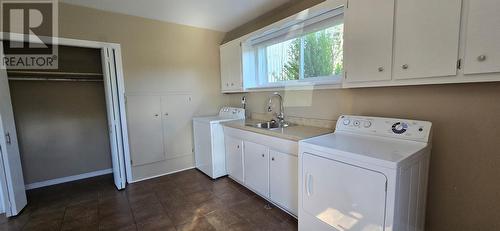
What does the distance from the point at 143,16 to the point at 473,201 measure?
3.84 meters

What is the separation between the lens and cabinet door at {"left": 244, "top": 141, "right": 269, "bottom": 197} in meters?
2.26

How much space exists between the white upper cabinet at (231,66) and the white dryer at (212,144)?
1.34 feet

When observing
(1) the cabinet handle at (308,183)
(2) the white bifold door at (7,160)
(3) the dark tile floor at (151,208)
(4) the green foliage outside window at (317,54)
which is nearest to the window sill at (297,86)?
(4) the green foliage outside window at (317,54)

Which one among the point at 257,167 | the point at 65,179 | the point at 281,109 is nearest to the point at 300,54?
the point at 281,109

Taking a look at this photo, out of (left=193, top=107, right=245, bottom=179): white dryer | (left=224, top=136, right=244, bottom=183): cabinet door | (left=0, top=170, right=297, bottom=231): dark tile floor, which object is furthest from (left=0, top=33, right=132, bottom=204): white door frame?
(left=224, top=136, right=244, bottom=183): cabinet door

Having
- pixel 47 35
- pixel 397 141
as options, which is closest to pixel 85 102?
pixel 47 35

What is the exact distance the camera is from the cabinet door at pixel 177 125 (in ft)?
10.6

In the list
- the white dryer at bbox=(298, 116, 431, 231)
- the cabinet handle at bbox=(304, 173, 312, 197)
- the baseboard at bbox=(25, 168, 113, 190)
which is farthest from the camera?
the baseboard at bbox=(25, 168, 113, 190)

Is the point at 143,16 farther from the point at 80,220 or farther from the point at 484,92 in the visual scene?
the point at 484,92

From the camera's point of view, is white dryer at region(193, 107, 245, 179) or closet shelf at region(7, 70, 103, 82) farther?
white dryer at region(193, 107, 245, 179)

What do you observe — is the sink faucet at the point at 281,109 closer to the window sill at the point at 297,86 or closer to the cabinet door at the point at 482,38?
the window sill at the point at 297,86

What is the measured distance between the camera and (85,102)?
316 centimetres

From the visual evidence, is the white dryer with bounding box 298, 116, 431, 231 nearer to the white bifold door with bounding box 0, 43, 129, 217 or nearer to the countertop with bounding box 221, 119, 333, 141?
the countertop with bounding box 221, 119, 333, 141

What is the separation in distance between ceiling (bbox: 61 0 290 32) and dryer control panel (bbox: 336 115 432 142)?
1617mm
